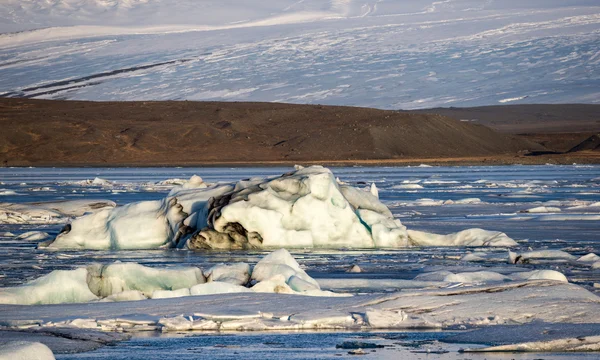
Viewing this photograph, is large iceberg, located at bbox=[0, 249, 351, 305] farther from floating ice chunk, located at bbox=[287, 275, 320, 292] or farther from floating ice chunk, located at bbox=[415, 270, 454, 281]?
floating ice chunk, located at bbox=[415, 270, 454, 281]

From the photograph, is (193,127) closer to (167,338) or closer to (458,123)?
(458,123)

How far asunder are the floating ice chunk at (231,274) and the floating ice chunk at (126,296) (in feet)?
3.29

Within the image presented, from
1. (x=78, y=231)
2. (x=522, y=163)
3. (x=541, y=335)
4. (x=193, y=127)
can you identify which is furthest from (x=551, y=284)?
(x=193, y=127)

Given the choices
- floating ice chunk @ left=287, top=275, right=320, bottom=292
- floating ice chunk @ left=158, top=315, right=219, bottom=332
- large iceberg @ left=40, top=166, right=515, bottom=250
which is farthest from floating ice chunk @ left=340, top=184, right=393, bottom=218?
floating ice chunk @ left=158, top=315, right=219, bottom=332

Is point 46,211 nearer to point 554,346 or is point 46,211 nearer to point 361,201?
point 361,201

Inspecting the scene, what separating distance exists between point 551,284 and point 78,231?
908cm

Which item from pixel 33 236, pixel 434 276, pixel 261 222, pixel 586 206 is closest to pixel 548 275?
pixel 434 276

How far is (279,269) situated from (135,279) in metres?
1.51

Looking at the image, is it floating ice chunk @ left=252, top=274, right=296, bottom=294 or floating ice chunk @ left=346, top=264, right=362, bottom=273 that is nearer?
floating ice chunk @ left=252, top=274, right=296, bottom=294

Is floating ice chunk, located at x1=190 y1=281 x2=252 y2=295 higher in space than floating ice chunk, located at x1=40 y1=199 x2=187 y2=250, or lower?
higher

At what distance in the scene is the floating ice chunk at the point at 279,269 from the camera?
1051 centimetres

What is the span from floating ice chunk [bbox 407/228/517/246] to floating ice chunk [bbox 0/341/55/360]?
10542 mm

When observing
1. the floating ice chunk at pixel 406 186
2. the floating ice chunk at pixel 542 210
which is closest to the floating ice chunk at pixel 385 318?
the floating ice chunk at pixel 542 210

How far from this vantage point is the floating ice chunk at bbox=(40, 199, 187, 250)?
16.3 metres
